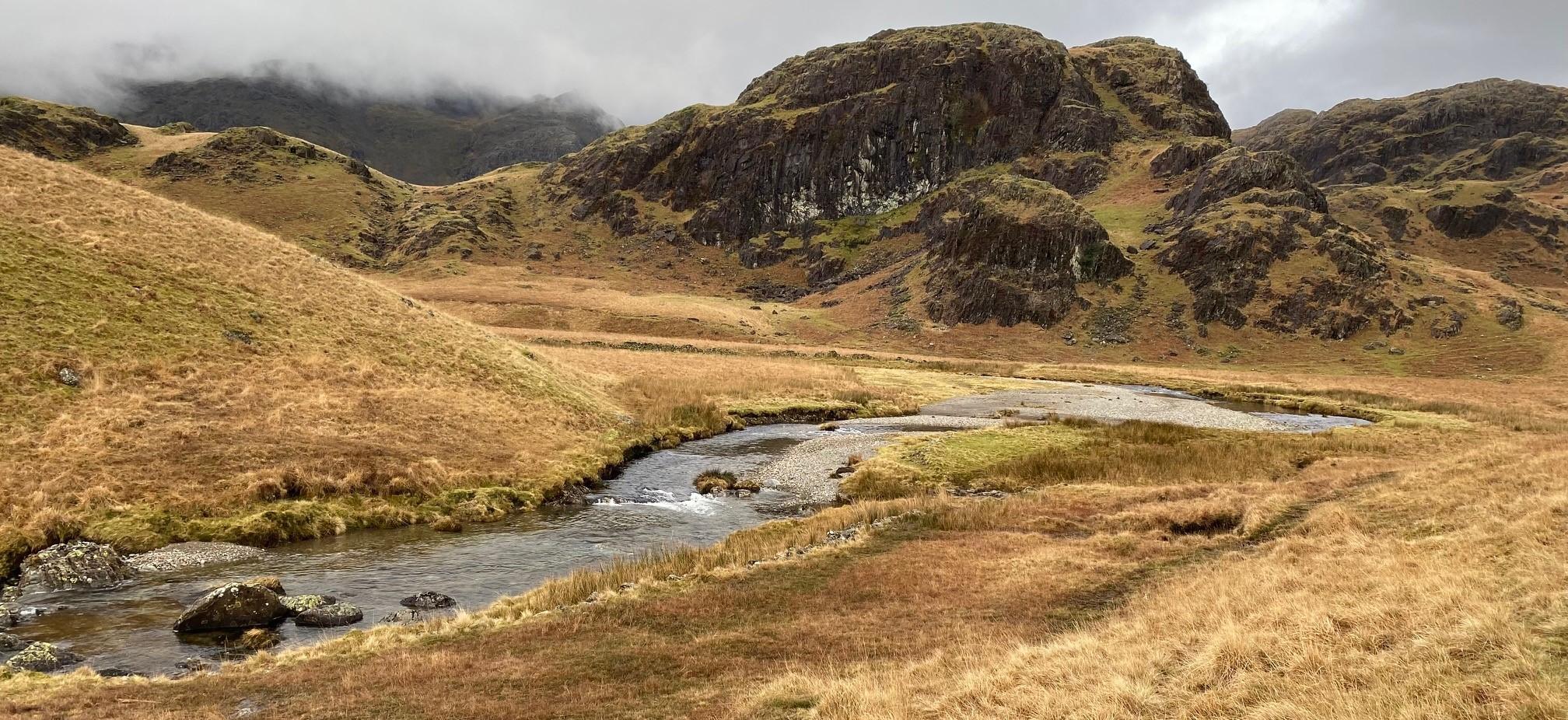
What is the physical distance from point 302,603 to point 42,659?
474 centimetres

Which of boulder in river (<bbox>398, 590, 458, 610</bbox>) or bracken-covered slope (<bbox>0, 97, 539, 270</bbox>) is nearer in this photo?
boulder in river (<bbox>398, 590, 458, 610</bbox>)

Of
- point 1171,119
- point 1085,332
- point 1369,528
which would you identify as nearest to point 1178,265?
point 1085,332

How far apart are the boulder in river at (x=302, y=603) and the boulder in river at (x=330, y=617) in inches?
8.1

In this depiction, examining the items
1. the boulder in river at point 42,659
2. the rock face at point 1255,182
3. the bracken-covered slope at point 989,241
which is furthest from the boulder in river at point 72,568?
the rock face at point 1255,182

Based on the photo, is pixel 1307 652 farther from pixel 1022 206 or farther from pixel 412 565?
pixel 1022 206

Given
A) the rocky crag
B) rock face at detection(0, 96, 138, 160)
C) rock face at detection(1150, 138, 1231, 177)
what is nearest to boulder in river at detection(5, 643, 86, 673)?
the rocky crag

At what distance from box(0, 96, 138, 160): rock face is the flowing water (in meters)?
225

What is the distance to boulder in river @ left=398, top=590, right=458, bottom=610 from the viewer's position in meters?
19.4

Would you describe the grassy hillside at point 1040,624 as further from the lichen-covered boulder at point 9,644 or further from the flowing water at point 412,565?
the lichen-covered boulder at point 9,644

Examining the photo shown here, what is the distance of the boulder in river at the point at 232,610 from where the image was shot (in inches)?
674

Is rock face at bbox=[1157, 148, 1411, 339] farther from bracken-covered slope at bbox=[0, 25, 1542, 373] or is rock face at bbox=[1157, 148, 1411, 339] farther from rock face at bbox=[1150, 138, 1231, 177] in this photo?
rock face at bbox=[1150, 138, 1231, 177]

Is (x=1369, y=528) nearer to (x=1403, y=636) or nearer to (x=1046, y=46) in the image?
(x=1403, y=636)

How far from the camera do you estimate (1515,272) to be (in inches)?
6540

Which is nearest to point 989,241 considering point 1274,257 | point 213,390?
point 1274,257
